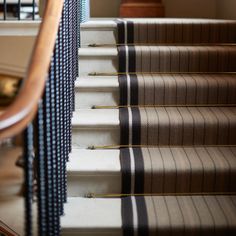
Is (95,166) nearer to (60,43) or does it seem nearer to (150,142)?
(150,142)

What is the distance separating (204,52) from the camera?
3.14m

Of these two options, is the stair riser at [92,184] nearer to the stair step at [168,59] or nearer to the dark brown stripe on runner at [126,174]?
the dark brown stripe on runner at [126,174]

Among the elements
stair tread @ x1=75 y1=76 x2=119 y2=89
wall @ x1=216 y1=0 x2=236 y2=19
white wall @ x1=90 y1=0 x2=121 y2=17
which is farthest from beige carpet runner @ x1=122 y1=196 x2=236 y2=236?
white wall @ x1=90 y1=0 x2=121 y2=17

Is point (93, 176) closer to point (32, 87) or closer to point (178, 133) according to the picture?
point (178, 133)

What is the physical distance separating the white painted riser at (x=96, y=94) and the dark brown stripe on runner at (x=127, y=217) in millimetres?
862

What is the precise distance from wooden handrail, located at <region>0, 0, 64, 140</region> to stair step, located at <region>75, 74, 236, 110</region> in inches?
46.5

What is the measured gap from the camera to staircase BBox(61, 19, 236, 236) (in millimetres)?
2172

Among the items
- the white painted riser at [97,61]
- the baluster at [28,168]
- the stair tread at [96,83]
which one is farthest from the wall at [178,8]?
the baluster at [28,168]

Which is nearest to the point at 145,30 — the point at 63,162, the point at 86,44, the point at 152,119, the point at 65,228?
the point at 86,44

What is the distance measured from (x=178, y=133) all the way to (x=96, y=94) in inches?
25.9

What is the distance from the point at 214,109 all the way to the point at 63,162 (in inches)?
45.4

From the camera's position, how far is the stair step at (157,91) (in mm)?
2877

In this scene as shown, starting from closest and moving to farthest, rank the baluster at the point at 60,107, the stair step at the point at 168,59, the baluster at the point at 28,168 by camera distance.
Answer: the baluster at the point at 28,168 < the baluster at the point at 60,107 < the stair step at the point at 168,59

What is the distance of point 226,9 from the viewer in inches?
182
